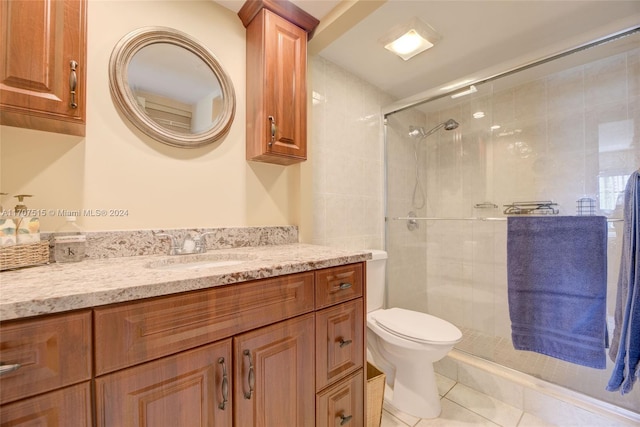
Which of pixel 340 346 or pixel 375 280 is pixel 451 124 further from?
pixel 340 346

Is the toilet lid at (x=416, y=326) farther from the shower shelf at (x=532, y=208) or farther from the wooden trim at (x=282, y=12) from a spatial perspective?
the wooden trim at (x=282, y=12)

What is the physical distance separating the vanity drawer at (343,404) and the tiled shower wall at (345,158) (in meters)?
0.85

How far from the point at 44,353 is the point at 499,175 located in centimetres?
273

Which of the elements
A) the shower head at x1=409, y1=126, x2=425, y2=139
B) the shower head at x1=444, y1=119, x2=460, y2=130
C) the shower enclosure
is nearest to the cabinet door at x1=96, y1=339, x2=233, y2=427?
the shower enclosure

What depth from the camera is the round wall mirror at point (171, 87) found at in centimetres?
111

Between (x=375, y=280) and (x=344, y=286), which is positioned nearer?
(x=344, y=286)

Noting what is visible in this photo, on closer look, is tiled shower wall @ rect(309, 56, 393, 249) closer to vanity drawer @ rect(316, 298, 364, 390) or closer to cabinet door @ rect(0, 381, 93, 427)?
vanity drawer @ rect(316, 298, 364, 390)

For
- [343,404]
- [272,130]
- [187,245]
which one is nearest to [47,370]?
[187,245]

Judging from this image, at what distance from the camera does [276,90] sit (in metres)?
1.35

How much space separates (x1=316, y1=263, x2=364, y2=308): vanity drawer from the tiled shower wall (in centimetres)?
66

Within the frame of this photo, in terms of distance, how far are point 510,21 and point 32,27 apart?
7.00 ft

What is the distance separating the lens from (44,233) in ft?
3.07

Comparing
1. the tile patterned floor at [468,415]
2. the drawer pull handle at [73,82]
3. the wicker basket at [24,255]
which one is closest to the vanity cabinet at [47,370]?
the wicker basket at [24,255]

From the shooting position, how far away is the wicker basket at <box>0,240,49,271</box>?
2.53 feet
